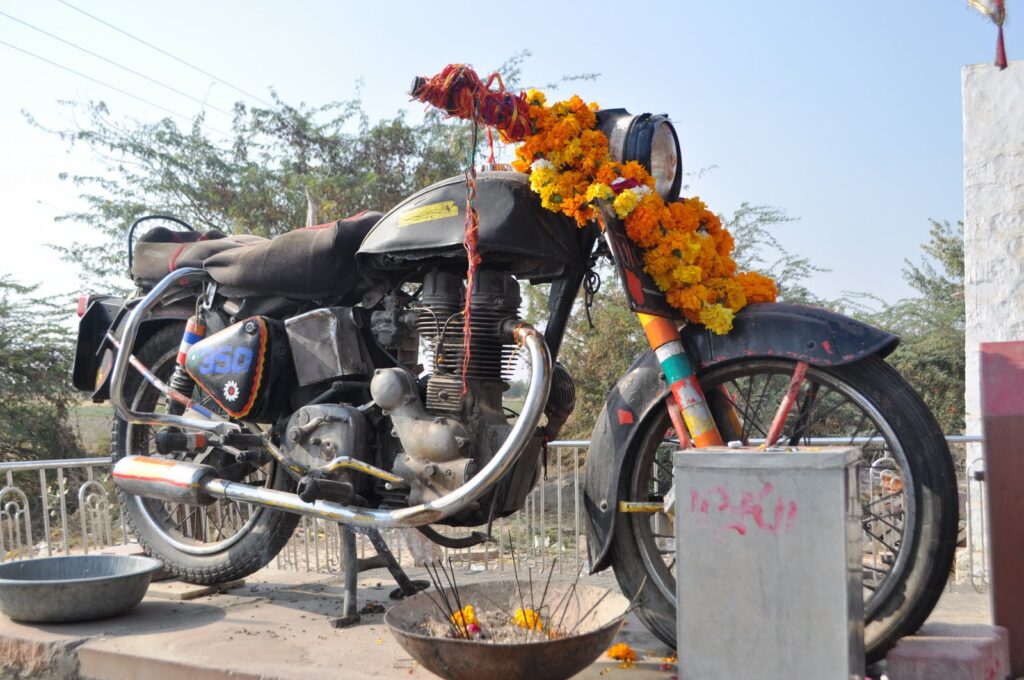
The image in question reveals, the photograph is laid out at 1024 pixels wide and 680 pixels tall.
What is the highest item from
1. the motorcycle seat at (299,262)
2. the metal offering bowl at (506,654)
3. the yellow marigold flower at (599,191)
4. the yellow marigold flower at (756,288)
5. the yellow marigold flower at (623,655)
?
the yellow marigold flower at (599,191)

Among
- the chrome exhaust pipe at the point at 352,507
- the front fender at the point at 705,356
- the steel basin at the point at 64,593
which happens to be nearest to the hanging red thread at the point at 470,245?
the chrome exhaust pipe at the point at 352,507

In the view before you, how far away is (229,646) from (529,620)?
1140 millimetres

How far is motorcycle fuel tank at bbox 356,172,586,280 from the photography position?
325 cm

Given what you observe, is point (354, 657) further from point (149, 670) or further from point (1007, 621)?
point (1007, 621)

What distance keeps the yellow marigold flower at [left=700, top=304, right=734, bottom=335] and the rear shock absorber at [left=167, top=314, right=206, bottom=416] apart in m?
2.24

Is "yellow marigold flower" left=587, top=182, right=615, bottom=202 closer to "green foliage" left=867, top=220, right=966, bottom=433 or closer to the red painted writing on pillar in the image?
the red painted writing on pillar

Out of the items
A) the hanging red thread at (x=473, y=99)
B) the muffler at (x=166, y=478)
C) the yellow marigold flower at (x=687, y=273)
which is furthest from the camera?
the muffler at (x=166, y=478)

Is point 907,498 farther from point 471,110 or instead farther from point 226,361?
point 226,361

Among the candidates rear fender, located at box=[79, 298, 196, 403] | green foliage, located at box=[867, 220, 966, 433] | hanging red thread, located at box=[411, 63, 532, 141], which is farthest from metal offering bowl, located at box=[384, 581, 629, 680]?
green foliage, located at box=[867, 220, 966, 433]

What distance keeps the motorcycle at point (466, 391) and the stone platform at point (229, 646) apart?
0.22m

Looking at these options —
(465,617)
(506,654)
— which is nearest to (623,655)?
(465,617)

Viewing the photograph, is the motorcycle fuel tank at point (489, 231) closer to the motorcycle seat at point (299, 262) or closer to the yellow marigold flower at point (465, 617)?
the motorcycle seat at point (299, 262)

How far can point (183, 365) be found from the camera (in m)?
4.10

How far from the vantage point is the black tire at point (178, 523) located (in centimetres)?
395
